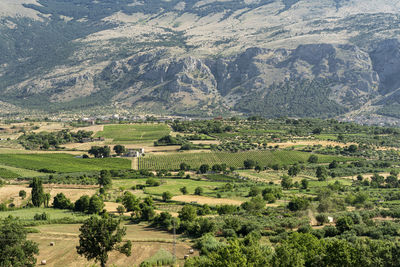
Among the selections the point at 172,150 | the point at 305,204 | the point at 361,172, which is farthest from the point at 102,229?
the point at 172,150

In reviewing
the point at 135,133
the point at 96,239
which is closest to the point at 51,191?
the point at 96,239

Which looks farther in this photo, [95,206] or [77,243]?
[95,206]

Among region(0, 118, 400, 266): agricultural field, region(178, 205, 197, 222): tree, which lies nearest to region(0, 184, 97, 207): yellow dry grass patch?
region(0, 118, 400, 266): agricultural field

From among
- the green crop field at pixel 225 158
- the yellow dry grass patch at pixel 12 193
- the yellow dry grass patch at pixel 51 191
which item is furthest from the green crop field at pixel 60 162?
the yellow dry grass patch at pixel 12 193

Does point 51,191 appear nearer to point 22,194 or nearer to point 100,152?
point 22,194

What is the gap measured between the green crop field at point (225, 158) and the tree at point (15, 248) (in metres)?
81.7

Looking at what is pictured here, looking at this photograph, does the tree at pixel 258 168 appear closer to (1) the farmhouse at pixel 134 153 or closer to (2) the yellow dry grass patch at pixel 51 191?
(1) the farmhouse at pixel 134 153

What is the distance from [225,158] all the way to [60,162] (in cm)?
5190

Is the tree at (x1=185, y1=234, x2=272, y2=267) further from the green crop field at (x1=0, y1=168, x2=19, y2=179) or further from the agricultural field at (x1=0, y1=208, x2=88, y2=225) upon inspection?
the green crop field at (x1=0, y1=168, x2=19, y2=179)

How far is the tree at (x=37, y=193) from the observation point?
8188 cm

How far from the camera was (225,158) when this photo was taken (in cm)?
13850

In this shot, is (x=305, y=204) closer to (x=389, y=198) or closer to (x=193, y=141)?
(x=389, y=198)

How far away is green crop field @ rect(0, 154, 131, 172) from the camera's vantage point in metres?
125

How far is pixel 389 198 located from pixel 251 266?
64178mm
